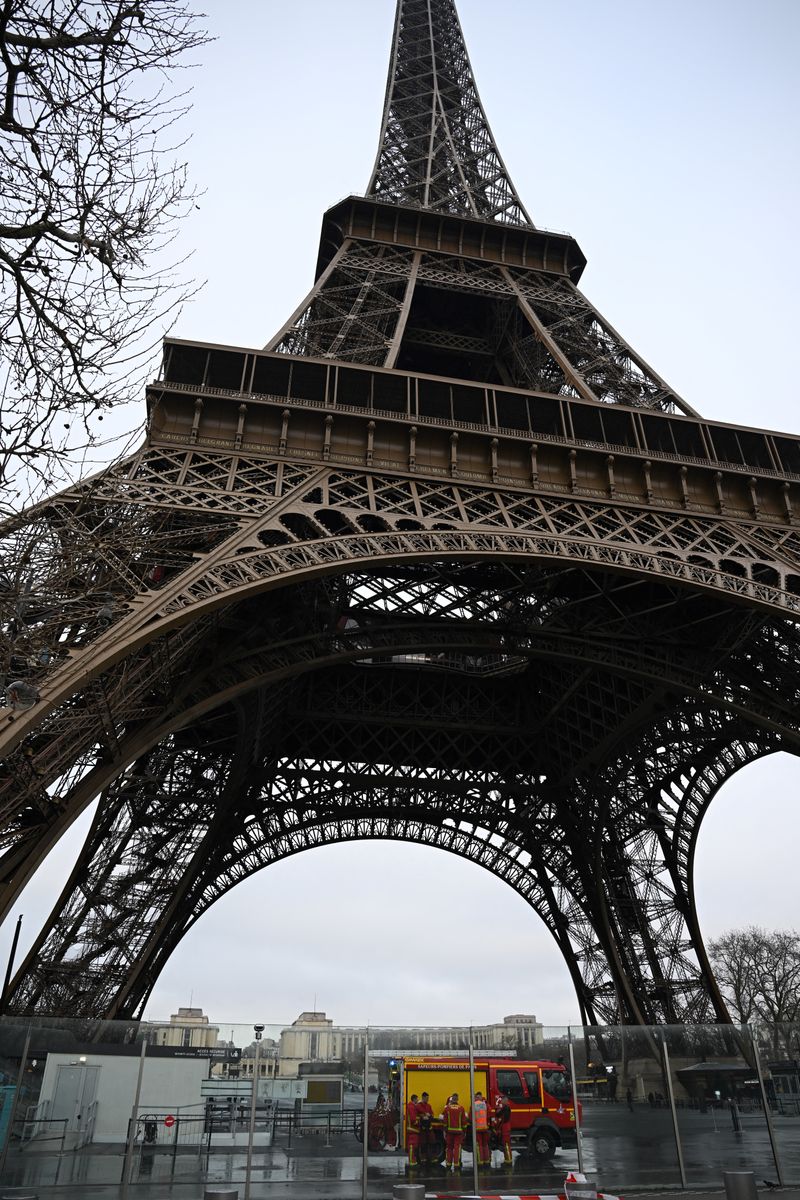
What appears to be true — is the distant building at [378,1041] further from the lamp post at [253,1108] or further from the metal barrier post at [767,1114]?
the metal barrier post at [767,1114]

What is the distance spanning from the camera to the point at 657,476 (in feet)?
65.2

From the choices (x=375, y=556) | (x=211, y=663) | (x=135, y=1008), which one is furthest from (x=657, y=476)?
(x=135, y=1008)

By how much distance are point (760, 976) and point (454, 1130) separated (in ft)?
163

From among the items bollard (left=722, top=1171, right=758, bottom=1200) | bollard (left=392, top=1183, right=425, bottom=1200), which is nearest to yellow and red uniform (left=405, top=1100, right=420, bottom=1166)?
bollard (left=392, top=1183, right=425, bottom=1200)

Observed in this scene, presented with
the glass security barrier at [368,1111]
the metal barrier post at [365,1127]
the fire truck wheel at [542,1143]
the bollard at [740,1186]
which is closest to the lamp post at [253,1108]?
the glass security barrier at [368,1111]

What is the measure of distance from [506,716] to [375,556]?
17.9 meters

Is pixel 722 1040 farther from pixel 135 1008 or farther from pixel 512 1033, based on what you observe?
pixel 135 1008

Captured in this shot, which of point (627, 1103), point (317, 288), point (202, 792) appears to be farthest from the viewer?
point (202, 792)

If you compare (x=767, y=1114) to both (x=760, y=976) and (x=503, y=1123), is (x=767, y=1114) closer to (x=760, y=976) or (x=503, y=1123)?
(x=503, y=1123)

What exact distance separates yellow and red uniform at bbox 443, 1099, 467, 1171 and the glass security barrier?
0.08 ft

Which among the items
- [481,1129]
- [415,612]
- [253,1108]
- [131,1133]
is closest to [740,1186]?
[481,1129]

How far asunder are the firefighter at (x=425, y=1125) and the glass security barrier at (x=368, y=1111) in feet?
0.06

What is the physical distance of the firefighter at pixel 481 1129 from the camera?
37.8 ft

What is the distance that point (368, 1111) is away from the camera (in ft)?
37.4
